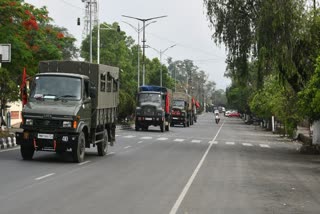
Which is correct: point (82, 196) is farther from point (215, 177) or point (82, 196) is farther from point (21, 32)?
point (21, 32)

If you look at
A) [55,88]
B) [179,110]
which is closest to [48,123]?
[55,88]

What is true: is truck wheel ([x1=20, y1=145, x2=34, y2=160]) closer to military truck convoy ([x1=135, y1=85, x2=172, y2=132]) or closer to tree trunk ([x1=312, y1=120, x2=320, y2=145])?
tree trunk ([x1=312, y1=120, x2=320, y2=145])

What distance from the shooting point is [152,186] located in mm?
14359

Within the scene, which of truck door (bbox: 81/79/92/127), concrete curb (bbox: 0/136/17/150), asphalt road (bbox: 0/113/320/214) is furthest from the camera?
concrete curb (bbox: 0/136/17/150)

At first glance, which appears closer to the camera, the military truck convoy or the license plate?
the license plate

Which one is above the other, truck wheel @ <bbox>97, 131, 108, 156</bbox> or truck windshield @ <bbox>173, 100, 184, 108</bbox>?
truck windshield @ <bbox>173, 100, 184, 108</bbox>

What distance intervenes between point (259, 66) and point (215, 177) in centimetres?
1363

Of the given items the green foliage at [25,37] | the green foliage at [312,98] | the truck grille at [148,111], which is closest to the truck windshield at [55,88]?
the green foliage at [312,98]

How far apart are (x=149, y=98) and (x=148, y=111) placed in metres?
1.28

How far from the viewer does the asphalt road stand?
36.9 feet

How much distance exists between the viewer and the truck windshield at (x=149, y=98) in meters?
50.1

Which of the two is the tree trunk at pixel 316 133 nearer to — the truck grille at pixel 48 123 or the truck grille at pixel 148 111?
the truck grille at pixel 48 123

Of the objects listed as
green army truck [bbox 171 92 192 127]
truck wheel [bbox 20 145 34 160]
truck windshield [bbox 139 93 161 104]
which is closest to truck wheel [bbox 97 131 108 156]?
truck wheel [bbox 20 145 34 160]

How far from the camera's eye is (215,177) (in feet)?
55.7
